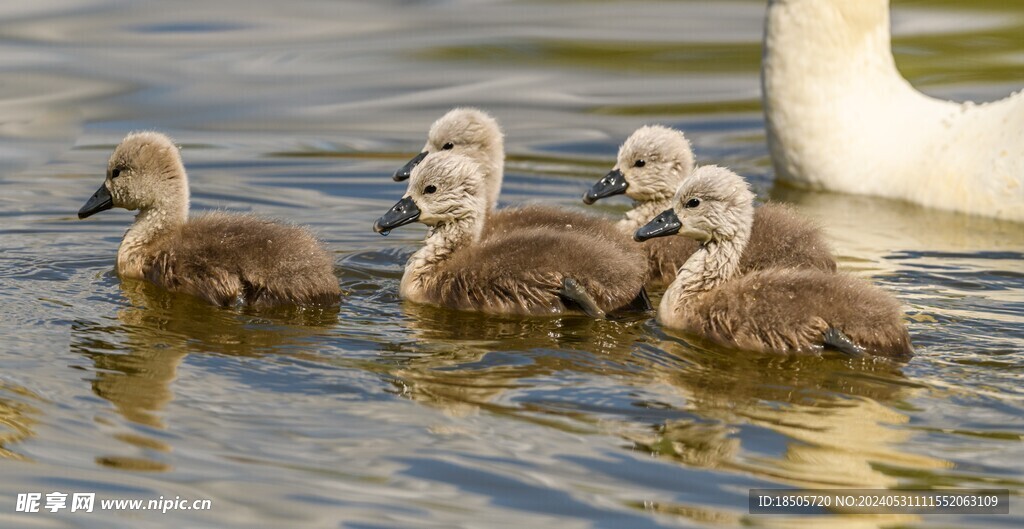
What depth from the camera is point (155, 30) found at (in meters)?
16.6

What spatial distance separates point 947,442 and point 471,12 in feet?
39.2

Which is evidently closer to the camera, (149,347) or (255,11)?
(149,347)

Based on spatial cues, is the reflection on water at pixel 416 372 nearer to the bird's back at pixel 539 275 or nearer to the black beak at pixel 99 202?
the bird's back at pixel 539 275

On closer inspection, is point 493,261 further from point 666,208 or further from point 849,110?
point 849,110

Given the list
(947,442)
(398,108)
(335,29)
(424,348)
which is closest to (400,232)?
(424,348)

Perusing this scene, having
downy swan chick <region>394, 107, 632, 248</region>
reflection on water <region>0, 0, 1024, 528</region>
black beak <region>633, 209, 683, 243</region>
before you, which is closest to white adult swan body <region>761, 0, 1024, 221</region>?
reflection on water <region>0, 0, 1024, 528</region>

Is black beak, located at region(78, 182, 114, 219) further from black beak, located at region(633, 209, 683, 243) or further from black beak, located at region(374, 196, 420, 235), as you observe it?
black beak, located at region(633, 209, 683, 243)

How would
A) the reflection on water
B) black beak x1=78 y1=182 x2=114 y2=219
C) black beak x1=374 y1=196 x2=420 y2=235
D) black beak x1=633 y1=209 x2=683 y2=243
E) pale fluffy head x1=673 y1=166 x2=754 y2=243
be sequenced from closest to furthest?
the reflection on water → pale fluffy head x1=673 y1=166 x2=754 y2=243 → black beak x1=633 y1=209 x2=683 y2=243 → black beak x1=374 y1=196 x2=420 y2=235 → black beak x1=78 y1=182 x2=114 y2=219

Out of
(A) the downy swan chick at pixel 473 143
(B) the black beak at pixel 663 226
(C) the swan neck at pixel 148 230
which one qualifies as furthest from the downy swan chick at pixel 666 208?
(C) the swan neck at pixel 148 230

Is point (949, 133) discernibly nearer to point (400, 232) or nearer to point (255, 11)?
point (400, 232)

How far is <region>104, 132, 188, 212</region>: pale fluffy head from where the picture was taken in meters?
9.22

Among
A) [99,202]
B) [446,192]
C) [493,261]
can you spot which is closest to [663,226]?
[493,261]

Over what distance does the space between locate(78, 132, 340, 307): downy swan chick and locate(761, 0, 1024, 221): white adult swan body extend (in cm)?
427

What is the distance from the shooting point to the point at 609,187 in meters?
9.67
